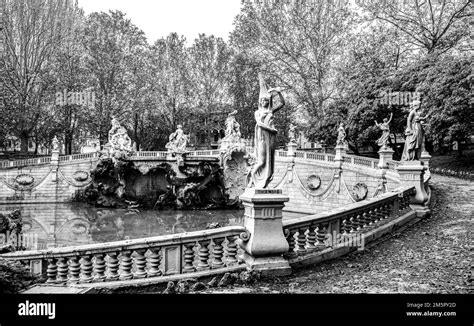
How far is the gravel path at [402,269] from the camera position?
608 cm

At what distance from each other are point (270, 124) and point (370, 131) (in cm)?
2409

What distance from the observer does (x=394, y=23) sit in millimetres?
29469

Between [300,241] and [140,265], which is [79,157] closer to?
[140,265]

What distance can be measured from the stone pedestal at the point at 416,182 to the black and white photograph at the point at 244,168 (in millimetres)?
67

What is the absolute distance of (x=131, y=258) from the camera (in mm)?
6484

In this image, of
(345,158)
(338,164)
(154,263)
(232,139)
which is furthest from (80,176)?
(154,263)

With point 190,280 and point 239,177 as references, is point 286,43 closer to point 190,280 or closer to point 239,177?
point 239,177

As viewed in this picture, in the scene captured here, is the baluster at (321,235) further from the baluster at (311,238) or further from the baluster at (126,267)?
the baluster at (126,267)

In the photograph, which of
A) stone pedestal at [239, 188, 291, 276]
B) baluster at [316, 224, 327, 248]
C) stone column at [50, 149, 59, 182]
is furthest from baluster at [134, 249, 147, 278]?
stone column at [50, 149, 59, 182]

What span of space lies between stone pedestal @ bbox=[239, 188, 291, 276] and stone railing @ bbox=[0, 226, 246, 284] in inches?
12.8

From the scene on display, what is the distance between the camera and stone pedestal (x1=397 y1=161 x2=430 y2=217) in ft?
39.4

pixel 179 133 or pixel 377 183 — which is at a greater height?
pixel 179 133

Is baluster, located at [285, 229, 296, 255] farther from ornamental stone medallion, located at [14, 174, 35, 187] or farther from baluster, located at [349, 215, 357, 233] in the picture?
ornamental stone medallion, located at [14, 174, 35, 187]
